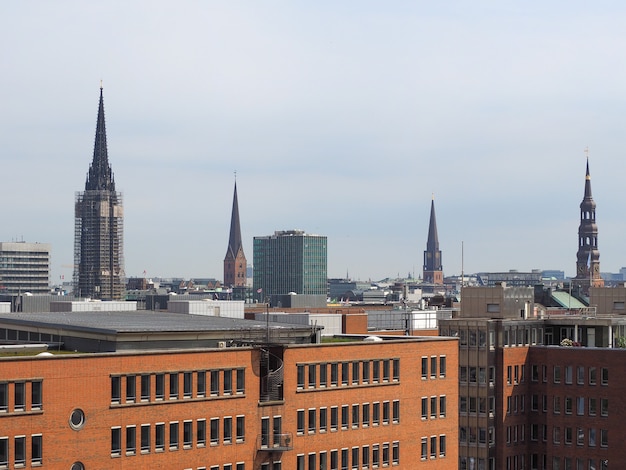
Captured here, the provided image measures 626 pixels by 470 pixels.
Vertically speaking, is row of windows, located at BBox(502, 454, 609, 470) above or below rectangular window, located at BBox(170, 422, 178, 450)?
below

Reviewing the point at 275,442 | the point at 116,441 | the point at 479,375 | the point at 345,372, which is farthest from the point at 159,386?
the point at 479,375

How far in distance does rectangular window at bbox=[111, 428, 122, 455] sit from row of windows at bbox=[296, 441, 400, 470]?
19070mm

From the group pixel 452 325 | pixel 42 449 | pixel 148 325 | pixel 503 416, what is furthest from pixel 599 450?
pixel 42 449

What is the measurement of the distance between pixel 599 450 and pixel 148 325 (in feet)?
216

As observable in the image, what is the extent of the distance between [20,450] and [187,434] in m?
15.3

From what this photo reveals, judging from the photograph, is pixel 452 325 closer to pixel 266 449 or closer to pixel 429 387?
pixel 429 387

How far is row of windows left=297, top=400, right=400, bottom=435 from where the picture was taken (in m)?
105

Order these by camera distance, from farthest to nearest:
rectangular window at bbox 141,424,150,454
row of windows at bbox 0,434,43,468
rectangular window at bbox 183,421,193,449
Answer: rectangular window at bbox 183,421,193,449
rectangular window at bbox 141,424,150,454
row of windows at bbox 0,434,43,468

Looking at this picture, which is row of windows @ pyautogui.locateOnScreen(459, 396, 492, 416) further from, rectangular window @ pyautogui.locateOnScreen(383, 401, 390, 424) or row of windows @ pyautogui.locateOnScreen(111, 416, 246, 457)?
row of windows @ pyautogui.locateOnScreen(111, 416, 246, 457)

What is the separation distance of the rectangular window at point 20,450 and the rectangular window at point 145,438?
10.5 m

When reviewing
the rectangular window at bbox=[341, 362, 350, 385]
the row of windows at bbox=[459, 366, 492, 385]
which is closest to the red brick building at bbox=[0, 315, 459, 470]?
the rectangular window at bbox=[341, 362, 350, 385]

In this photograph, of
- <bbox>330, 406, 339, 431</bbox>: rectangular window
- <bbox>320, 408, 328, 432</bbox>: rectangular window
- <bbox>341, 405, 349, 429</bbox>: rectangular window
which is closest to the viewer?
<bbox>320, 408, 328, 432</bbox>: rectangular window

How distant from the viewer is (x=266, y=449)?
100500mm

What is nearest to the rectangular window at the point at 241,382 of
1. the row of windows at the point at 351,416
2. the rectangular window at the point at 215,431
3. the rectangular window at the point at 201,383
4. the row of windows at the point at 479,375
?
the rectangular window at the point at 215,431
